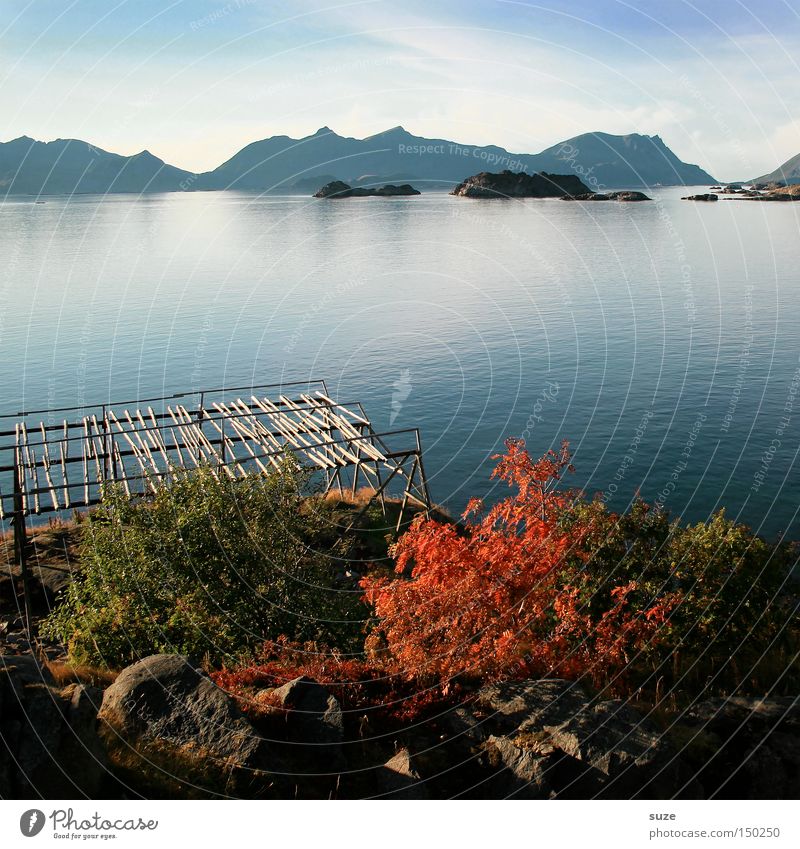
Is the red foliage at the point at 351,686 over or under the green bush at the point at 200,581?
under

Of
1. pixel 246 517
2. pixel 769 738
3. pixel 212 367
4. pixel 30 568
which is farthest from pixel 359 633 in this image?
pixel 212 367

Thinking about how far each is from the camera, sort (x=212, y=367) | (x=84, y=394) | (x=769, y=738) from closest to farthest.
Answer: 1. (x=769, y=738)
2. (x=84, y=394)
3. (x=212, y=367)

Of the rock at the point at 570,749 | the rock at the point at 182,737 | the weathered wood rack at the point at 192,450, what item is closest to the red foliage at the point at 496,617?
the rock at the point at 570,749

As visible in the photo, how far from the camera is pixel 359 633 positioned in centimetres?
2694

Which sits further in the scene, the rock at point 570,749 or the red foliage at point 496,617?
the red foliage at point 496,617

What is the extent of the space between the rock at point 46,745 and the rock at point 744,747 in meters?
14.3

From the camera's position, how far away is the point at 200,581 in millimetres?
24781

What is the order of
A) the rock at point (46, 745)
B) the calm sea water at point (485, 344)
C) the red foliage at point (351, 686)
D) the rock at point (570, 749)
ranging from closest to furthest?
the rock at point (46, 745) → the rock at point (570, 749) → the red foliage at point (351, 686) → the calm sea water at point (485, 344)

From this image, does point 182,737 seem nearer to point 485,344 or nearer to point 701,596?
point 701,596

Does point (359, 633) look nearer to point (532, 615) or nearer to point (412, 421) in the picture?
point (532, 615)

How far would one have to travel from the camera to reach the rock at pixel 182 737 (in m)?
18.3

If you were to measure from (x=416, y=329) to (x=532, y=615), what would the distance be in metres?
72.7

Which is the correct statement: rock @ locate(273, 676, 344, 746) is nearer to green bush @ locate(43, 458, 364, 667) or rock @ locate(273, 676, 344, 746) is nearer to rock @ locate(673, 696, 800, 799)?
green bush @ locate(43, 458, 364, 667)

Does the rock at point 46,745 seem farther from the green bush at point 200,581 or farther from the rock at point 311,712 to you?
the green bush at point 200,581
